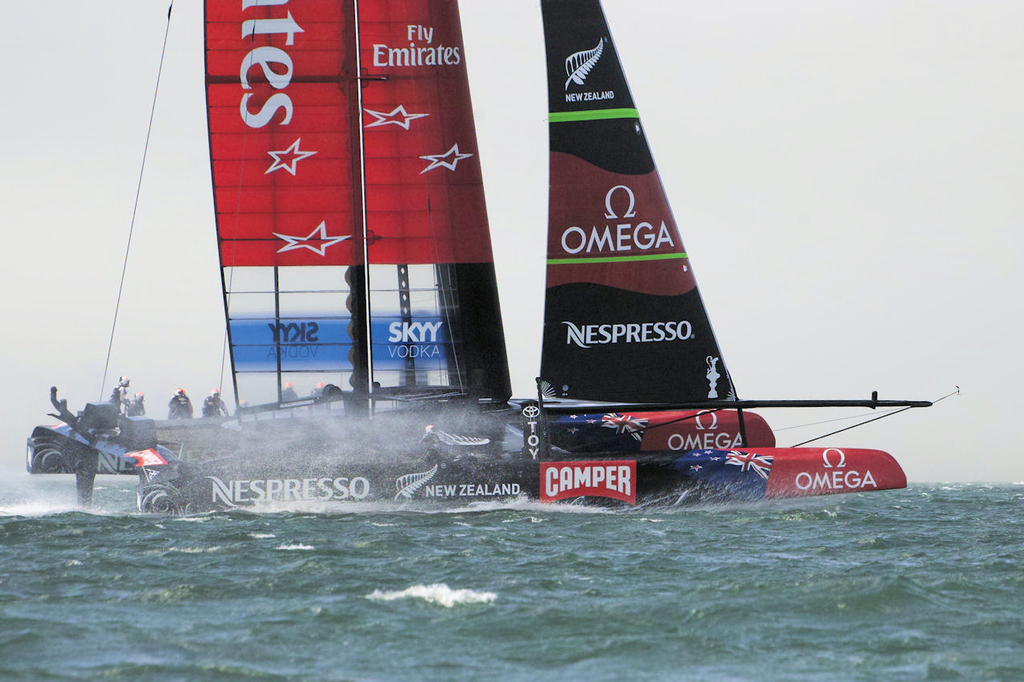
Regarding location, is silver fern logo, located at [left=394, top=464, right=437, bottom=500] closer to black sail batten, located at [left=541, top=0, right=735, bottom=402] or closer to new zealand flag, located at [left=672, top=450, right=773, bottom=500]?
black sail batten, located at [left=541, top=0, right=735, bottom=402]

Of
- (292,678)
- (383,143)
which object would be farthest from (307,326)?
(292,678)

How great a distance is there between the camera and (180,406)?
19.3 meters

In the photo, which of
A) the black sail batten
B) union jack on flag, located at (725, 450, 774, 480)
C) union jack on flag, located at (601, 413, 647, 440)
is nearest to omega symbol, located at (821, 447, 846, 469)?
union jack on flag, located at (725, 450, 774, 480)

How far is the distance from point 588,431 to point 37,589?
30.8 feet

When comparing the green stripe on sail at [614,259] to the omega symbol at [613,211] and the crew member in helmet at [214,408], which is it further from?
the crew member in helmet at [214,408]

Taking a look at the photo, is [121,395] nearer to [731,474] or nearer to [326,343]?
[326,343]

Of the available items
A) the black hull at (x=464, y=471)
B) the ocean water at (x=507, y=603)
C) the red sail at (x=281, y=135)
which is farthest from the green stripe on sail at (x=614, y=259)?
the ocean water at (x=507, y=603)

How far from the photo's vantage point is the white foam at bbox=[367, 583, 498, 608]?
8.63m

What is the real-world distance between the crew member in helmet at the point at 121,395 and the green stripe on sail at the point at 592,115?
7.42 m

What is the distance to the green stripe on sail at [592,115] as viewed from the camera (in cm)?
1656

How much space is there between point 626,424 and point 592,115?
4.21 metres

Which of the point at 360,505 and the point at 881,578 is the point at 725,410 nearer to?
the point at 360,505

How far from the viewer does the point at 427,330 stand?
17578mm

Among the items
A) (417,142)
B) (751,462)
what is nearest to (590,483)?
(751,462)
